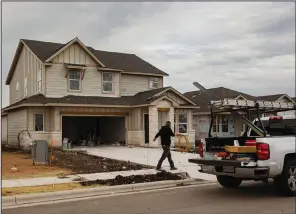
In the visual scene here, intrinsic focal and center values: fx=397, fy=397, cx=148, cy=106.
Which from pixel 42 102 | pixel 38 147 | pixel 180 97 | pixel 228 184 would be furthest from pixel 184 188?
pixel 180 97

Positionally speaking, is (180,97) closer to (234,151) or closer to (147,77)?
(147,77)

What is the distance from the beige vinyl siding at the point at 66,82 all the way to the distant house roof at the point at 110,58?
1.08 m

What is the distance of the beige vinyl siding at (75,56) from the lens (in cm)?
2702

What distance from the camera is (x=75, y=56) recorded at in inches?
1083

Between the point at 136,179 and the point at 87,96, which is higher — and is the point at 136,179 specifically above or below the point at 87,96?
below

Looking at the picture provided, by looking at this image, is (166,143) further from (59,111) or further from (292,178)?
(59,111)

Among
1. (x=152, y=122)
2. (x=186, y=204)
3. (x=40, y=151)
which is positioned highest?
(x=152, y=122)

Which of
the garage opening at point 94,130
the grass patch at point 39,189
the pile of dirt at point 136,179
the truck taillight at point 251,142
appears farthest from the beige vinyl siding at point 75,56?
the truck taillight at point 251,142

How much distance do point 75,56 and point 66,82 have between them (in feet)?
6.34

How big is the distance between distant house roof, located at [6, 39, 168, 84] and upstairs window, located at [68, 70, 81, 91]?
1.92 meters

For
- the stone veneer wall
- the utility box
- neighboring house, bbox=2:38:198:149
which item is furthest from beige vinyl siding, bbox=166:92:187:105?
the utility box

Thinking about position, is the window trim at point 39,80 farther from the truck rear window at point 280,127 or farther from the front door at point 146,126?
the truck rear window at point 280,127

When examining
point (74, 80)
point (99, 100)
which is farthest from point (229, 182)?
point (74, 80)

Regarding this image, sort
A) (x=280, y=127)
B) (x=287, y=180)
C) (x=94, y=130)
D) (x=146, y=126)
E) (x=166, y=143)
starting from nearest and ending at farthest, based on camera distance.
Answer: (x=287, y=180), (x=280, y=127), (x=166, y=143), (x=146, y=126), (x=94, y=130)
